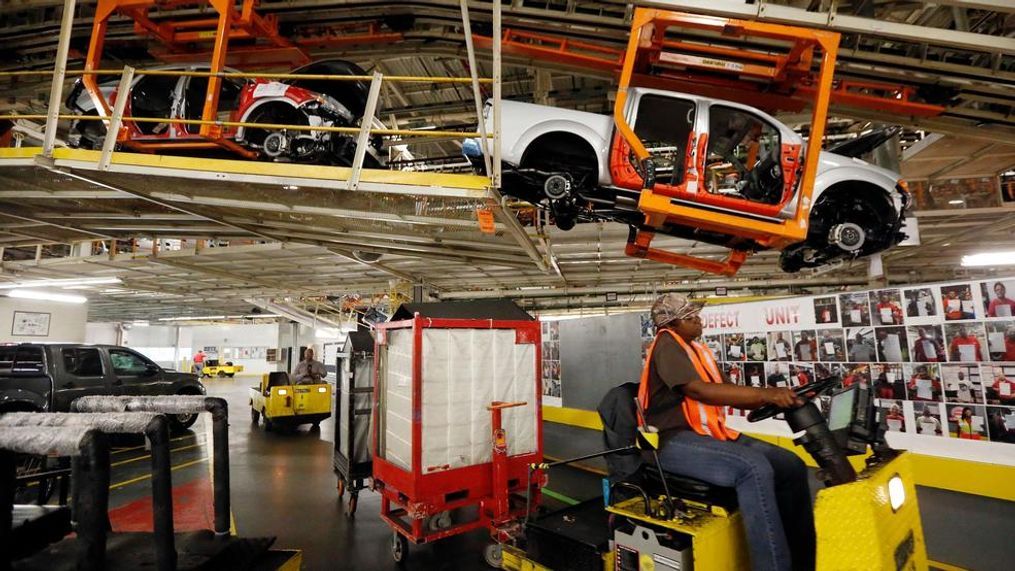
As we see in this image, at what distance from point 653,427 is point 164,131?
6099 millimetres

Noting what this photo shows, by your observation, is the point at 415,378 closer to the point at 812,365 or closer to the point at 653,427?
the point at 653,427

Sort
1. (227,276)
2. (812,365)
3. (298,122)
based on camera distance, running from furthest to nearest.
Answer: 1. (227,276)
2. (812,365)
3. (298,122)

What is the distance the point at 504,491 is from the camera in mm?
4320

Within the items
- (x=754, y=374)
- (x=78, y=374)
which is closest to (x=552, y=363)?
(x=754, y=374)

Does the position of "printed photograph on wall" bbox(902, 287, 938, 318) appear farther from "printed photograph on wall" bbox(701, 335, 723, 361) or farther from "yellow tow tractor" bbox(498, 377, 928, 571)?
"yellow tow tractor" bbox(498, 377, 928, 571)

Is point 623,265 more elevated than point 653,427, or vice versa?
point 623,265

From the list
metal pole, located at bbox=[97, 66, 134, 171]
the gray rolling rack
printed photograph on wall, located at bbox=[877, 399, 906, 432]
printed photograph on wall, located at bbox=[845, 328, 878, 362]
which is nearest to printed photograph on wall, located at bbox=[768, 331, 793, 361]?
printed photograph on wall, located at bbox=[845, 328, 878, 362]

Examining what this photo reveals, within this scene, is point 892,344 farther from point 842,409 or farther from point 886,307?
point 842,409

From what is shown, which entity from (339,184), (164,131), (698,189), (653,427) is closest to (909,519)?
(653,427)

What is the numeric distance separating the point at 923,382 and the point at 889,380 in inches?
14.3

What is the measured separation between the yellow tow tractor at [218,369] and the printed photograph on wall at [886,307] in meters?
38.9

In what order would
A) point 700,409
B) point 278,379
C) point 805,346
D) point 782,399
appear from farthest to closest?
point 278,379 → point 805,346 → point 700,409 → point 782,399

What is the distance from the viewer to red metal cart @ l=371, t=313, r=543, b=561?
164 inches

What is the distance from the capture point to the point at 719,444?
→ 7.70 feet
